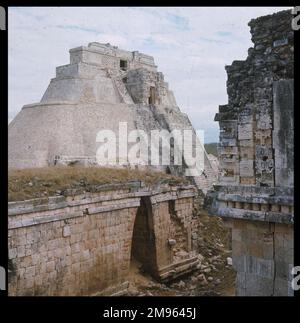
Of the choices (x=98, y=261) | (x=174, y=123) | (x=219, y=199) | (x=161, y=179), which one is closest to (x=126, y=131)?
(x=174, y=123)

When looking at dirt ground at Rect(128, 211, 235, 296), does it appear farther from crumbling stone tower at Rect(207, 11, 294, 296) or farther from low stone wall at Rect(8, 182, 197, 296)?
crumbling stone tower at Rect(207, 11, 294, 296)

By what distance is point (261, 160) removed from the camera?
18.8 ft

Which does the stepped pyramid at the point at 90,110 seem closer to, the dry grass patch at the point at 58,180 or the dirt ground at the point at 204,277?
the dirt ground at the point at 204,277

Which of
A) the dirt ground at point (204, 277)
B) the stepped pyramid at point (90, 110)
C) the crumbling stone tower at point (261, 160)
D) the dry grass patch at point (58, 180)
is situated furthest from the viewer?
the stepped pyramid at point (90, 110)

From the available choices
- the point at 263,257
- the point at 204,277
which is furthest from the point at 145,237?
the point at 263,257

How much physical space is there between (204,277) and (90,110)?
1325 cm

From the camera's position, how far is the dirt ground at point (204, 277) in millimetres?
12797

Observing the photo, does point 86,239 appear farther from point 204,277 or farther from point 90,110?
point 90,110

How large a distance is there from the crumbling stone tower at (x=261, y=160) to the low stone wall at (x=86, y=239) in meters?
5.18

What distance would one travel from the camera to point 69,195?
11.0 meters

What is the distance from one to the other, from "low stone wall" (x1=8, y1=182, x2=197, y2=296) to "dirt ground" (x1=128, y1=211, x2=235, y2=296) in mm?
375

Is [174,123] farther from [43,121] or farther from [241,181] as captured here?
[241,181]

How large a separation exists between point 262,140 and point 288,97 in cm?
66

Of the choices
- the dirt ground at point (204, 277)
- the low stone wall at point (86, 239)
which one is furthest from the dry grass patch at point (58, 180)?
the dirt ground at point (204, 277)
